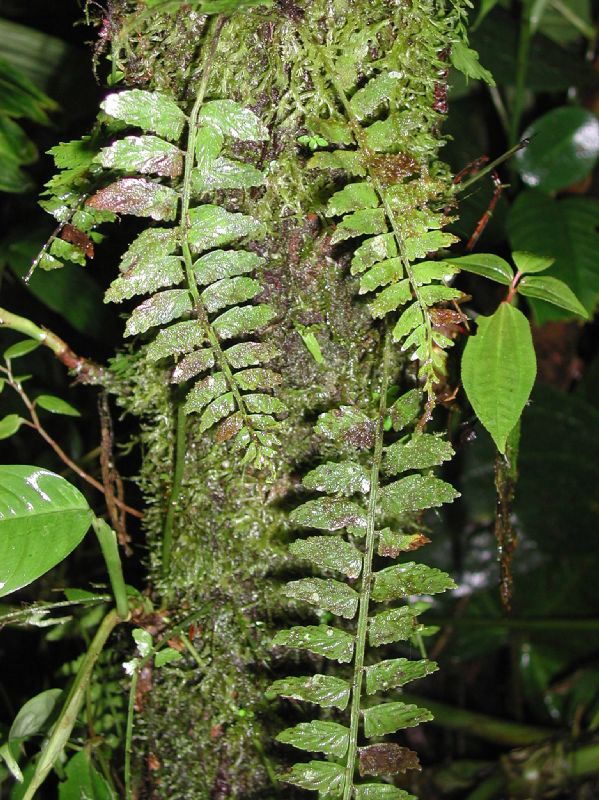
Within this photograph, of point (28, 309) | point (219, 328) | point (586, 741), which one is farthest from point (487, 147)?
point (219, 328)

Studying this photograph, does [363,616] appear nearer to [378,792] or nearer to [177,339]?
[378,792]

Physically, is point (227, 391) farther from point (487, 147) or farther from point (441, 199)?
point (487, 147)

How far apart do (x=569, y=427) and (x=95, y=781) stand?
1.74 m

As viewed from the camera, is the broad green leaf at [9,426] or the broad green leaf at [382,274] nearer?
the broad green leaf at [382,274]

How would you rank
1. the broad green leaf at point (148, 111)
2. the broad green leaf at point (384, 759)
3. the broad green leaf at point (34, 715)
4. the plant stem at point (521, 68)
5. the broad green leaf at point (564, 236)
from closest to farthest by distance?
the broad green leaf at point (148, 111) < the broad green leaf at point (384, 759) < the broad green leaf at point (34, 715) < the broad green leaf at point (564, 236) < the plant stem at point (521, 68)

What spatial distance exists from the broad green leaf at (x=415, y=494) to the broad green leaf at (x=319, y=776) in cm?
27

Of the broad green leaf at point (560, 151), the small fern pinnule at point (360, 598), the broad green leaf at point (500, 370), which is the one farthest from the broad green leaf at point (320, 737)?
the broad green leaf at point (560, 151)

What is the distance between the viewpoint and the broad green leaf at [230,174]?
73 cm

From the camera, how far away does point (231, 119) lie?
710mm

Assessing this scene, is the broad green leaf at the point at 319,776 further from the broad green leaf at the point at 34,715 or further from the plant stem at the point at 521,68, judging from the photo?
the plant stem at the point at 521,68

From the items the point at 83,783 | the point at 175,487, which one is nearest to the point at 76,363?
the point at 175,487

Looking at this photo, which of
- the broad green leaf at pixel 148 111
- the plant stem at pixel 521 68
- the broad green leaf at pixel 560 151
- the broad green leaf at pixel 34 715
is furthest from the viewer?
the broad green leaf at pixel 560 151

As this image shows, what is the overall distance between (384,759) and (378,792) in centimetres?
3

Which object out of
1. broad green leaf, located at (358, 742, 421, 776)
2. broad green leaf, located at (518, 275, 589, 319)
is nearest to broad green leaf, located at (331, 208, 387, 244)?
broad green leaf, located at (518, 275, 589, 319)
